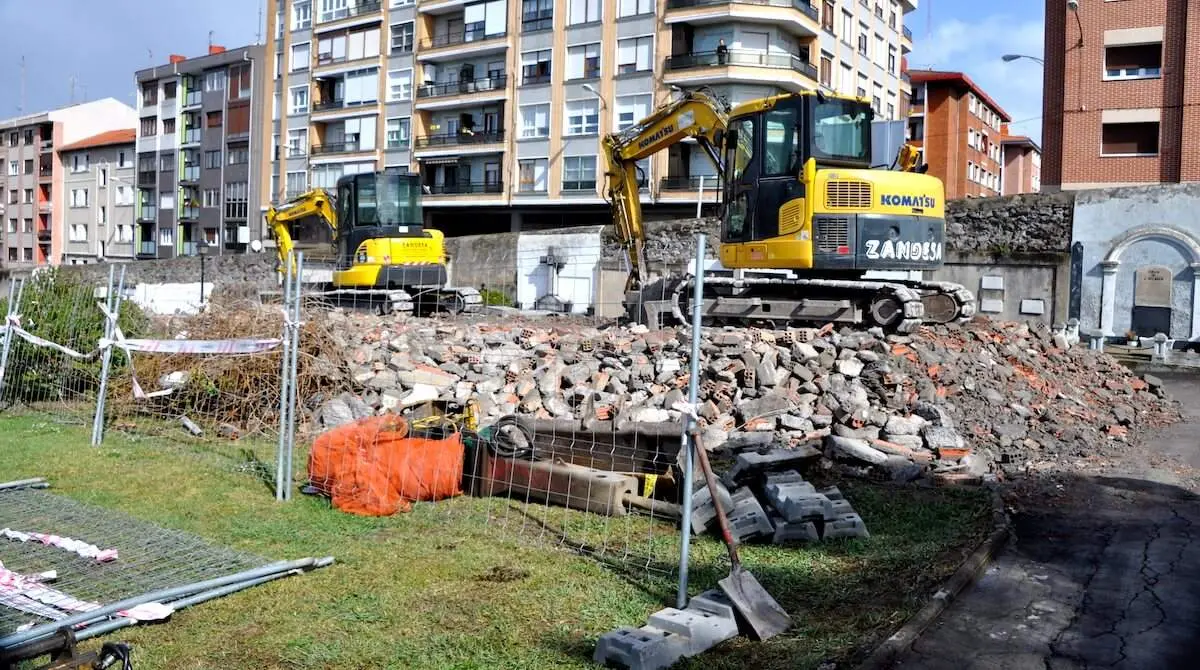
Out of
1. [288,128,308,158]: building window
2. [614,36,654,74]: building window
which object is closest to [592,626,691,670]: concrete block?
[614,36,654,74]: building window

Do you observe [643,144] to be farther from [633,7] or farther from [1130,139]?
[633,7]

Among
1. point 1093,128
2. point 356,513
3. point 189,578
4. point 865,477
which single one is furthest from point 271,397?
point 1093,128

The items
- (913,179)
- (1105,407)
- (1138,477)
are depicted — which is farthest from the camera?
(913,179)

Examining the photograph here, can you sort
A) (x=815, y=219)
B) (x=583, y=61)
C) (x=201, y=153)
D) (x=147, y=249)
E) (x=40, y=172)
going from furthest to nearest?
(x=40, y=172), (x=147, y=249), (x=201, y=153), (x=583, y=61), (x=815, y=219)

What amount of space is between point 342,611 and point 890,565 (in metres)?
3.52

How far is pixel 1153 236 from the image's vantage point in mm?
24344

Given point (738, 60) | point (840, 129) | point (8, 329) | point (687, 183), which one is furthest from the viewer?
point (687, 183)

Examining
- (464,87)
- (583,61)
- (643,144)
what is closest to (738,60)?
(583,61)

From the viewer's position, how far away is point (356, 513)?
7770 mm

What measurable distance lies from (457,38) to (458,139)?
193 inches

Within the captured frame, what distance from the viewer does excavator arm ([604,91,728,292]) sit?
53.8 feet

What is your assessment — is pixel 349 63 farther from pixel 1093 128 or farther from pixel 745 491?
pixel 745 491

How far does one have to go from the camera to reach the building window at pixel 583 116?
43.5 meters

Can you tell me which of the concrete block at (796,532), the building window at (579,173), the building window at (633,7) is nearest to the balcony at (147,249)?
the building window at (579,173)
